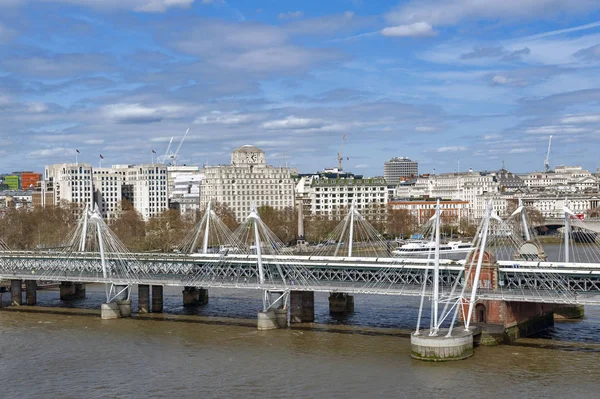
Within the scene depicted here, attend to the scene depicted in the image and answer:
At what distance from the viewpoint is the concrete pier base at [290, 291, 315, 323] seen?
5528cm

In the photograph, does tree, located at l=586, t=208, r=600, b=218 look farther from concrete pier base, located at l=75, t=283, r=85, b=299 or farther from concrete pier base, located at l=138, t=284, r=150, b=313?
concrete pier base, located at l=138, t=284, r=150, b=313

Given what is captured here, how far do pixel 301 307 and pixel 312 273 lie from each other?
8.52ft

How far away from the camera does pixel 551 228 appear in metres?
158

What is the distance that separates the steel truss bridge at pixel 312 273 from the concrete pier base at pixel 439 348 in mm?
3922

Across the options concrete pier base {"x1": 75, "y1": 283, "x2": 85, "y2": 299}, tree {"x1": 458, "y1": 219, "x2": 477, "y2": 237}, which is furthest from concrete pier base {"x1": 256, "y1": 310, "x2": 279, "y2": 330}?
tree {"x1": 458, "y1": 219, "x2": 477, "y2": 237}

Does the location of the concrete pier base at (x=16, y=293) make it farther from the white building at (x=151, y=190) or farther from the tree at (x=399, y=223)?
the white building at (x=151, y=190)

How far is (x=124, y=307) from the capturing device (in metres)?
60.8

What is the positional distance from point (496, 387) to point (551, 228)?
12507cm

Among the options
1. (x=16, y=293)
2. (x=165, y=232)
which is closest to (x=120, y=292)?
(x=16, y=293)

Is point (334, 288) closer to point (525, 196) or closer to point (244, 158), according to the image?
point (244, 158)

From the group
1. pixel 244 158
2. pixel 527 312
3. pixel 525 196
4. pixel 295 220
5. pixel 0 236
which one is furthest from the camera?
pixel 525 196

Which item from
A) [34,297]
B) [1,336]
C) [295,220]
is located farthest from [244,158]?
[1,336]

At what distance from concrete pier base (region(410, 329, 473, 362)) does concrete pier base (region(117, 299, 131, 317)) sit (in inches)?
949

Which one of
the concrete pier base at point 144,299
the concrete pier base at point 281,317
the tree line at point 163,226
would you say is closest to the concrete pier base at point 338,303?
the concrete pier base at point 281,317
